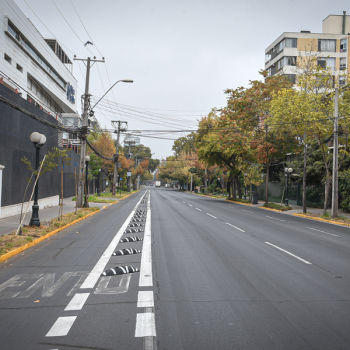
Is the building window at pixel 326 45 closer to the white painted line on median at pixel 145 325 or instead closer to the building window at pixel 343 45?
the building window at pixel 343 45

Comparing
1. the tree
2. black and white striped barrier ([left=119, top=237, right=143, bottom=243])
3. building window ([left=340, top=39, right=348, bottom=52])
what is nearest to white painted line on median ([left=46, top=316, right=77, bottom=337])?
black and white striped barrier ([left=119, top=237, right=143, bottom=243])

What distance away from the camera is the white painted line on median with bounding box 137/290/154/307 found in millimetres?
5369

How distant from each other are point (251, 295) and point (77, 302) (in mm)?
2889

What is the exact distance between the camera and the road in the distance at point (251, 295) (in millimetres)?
4312

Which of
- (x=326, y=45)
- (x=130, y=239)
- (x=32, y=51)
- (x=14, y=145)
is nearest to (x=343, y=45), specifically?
(x=326, y=45)

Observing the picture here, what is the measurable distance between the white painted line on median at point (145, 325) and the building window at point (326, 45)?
55.8 meters

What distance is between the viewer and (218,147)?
38.7 meters

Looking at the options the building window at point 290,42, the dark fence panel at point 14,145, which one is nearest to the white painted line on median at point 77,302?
the dark fence panel at point 14,145

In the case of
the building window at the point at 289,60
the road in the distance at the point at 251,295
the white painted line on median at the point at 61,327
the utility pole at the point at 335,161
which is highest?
the building window at the point at 289,60

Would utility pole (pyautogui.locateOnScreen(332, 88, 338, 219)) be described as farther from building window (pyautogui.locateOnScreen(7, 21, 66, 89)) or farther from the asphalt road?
building window (pyautogui.locateOnScreen(7, 21, 66, 89))

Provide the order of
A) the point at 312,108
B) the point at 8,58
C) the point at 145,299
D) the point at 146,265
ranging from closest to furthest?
the point at 145,299 → the point at 146,265 → the point at 312,108 → the point at 8,58

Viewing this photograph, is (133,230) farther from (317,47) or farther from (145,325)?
(317,47)

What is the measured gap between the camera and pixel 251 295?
5895 mm

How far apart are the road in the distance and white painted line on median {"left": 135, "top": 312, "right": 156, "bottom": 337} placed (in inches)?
3.9
